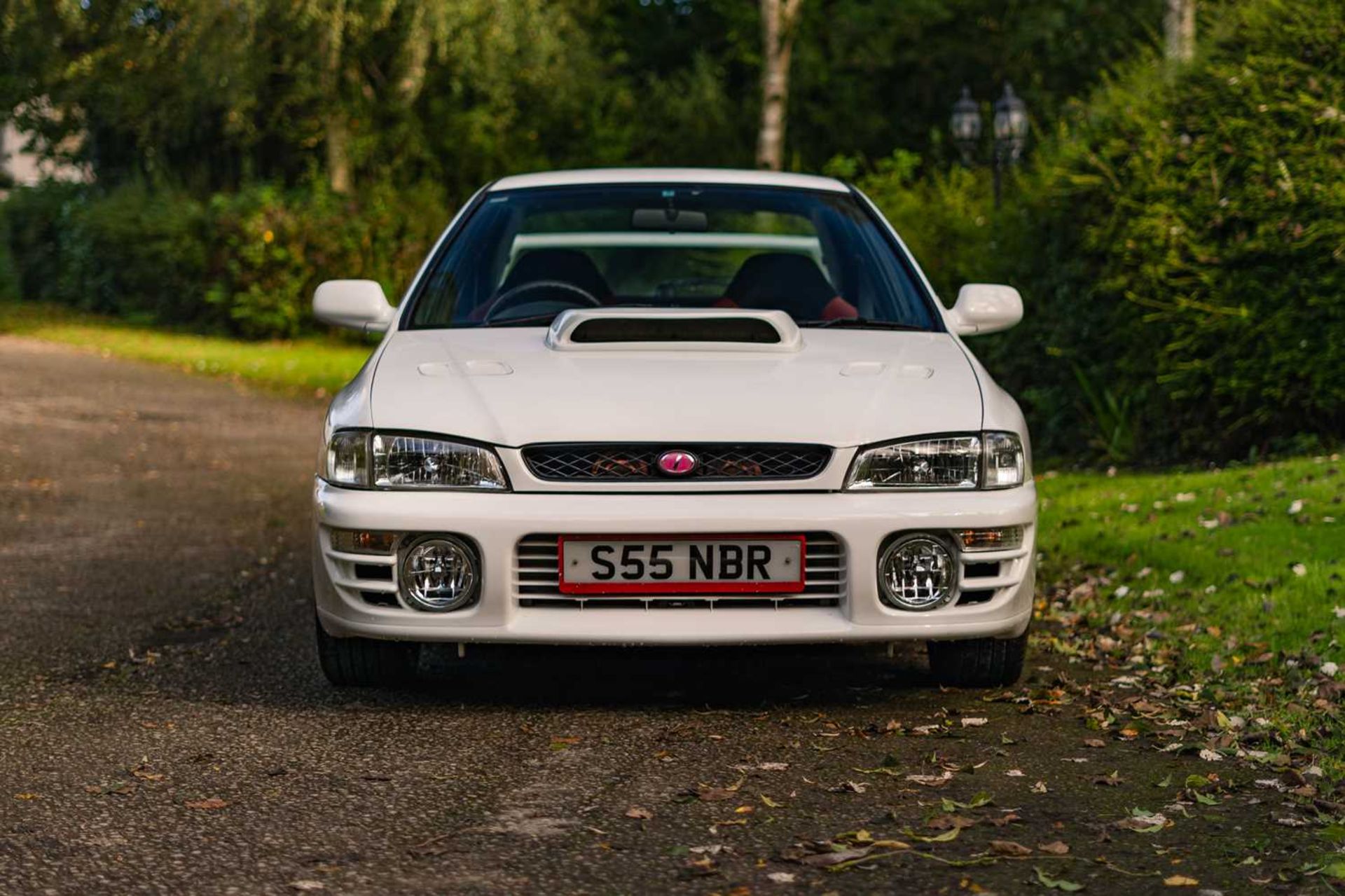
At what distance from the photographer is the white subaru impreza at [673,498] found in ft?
15.7

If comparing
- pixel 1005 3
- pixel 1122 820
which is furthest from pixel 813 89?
pixel 1122 820

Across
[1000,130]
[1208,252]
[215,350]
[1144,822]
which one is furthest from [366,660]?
[215,350]

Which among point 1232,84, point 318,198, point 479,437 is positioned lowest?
point 318,198

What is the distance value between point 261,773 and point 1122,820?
2051 mm

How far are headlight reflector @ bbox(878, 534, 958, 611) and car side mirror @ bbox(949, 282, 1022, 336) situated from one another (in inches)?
51.9

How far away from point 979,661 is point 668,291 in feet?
7.74

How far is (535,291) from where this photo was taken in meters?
6.23

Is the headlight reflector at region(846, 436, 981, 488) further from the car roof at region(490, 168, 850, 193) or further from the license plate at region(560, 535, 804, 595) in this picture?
the car roof at region(490, 168, 850, 193)

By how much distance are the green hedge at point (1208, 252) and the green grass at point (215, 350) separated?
29.2 feet

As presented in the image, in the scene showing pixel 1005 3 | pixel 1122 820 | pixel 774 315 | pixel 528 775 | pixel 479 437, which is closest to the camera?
pixel 1122 820

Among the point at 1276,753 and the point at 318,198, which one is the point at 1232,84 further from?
the point at 318,198

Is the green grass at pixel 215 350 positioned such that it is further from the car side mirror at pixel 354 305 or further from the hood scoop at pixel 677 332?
the hood scoop at pixel 677 332

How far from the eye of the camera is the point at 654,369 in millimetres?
5074

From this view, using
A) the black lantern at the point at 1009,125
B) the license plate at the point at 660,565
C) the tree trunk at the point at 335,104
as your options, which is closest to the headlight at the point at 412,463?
the license plate at the point at 660,565
